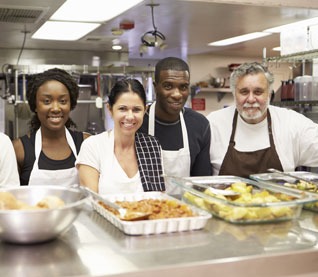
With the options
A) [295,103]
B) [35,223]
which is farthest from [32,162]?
[295,103]

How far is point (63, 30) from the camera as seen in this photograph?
5590 mm

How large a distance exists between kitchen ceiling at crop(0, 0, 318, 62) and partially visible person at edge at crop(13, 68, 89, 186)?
1453 mm

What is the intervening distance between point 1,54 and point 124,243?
21.8ft

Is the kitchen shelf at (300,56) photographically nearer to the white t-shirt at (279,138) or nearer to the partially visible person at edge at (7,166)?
the white t-shirt at (279,138)

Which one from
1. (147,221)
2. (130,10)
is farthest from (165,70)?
(130,10)

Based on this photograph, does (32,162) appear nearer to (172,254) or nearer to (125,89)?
(125,89)

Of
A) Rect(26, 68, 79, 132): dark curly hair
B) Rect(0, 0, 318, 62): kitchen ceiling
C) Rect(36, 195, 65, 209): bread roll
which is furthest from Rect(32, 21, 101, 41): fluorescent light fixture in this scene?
Rect(36, 195, 65, 209): bread roll

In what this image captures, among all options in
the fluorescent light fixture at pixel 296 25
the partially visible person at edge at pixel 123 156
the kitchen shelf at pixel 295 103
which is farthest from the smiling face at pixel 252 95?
the fluorescent light fixture at pixel 296 25

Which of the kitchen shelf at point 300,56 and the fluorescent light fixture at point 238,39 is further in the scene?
the fluorescent light fixture at point 238,39

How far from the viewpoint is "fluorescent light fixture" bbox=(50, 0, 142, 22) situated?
4047mm

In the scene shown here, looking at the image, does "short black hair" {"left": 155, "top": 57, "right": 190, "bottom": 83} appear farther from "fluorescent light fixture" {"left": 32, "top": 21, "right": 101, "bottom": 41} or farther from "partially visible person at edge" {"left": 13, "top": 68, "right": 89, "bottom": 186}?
"fluorescent light fixture" {"left": 32, "top": 21, "right": 101, "bottom": 41}

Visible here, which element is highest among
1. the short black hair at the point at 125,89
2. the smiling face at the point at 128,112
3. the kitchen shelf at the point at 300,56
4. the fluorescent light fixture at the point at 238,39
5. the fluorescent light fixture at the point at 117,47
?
the fluorescent light fixture at the point at 238,39

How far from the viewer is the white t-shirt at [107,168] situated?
208cm

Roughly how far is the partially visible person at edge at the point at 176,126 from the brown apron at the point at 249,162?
126mm
